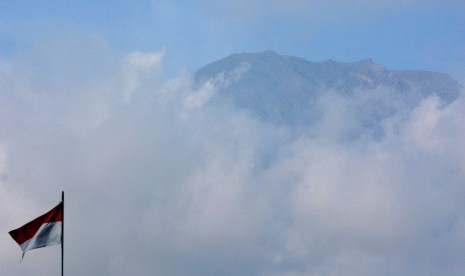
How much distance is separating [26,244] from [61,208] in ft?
11.5

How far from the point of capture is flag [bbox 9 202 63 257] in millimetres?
52531

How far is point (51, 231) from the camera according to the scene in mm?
53125

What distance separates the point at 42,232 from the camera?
2087 inches

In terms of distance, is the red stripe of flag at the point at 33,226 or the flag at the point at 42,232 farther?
the flag at the point at 42,232

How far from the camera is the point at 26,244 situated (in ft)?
173

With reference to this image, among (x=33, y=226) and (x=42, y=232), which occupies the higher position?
(x=33, y=226)

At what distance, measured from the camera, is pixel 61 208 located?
5228 centimetres

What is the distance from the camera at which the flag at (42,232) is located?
2068 inches

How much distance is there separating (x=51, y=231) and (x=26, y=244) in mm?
1841

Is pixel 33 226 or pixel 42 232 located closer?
pixel 33 226

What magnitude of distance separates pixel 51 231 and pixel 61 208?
2.04 meters

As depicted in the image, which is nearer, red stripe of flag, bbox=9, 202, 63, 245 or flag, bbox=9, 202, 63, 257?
red stripe of flag, bbox=9, 202, 63, 245
